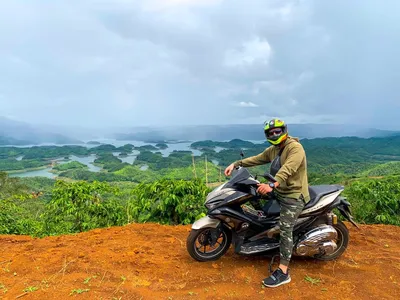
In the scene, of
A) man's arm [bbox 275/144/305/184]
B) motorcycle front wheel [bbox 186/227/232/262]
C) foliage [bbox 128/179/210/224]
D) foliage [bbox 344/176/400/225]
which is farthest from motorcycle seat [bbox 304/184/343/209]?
foliage [bbox 344/176/400/225]

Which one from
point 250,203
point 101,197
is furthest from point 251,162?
point 101,197

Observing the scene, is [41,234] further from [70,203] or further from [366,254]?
[366,254]

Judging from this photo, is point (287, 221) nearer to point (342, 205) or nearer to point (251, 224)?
point (251, 224)

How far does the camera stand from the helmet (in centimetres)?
316

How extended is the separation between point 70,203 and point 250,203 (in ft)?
13.6

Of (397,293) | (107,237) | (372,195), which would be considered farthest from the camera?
(372,195)

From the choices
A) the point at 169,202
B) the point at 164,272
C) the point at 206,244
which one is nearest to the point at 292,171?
the point at 206,244

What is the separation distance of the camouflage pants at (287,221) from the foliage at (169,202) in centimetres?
251

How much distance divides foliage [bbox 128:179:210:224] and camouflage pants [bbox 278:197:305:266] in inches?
99.0

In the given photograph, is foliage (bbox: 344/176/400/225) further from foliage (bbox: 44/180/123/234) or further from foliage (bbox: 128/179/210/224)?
foliage (bbox: 44/180/123/234)

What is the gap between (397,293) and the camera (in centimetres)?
299

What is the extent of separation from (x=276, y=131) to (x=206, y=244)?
169 cm

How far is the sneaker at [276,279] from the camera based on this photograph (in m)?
3.08

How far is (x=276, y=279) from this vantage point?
311 cm
